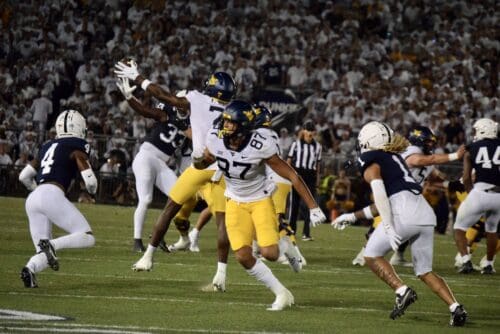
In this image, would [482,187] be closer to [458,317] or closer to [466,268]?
[466,268]

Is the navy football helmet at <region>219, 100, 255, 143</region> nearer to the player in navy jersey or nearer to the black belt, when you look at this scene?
the player in navy jersey

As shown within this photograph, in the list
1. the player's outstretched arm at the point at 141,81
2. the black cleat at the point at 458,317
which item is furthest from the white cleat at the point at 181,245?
the black cleat at the point at 458,317

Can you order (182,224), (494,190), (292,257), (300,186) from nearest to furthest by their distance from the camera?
(300,186), (292,257), (494,190), (182,224)

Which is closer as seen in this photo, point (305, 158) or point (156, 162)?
point (156, 162)

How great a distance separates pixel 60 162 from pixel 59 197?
33cm

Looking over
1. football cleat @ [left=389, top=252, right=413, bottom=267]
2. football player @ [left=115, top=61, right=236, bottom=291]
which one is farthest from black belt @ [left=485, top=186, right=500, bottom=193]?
football player @ [left=115, top=61, right=236, bottom=291]

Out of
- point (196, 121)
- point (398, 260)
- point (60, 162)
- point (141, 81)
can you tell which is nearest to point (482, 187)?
point (398, 260)

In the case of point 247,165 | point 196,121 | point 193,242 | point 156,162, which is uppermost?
point 196,121

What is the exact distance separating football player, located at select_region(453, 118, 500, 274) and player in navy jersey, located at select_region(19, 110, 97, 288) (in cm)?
499

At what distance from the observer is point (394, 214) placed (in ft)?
28.1

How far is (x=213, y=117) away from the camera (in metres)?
10.9

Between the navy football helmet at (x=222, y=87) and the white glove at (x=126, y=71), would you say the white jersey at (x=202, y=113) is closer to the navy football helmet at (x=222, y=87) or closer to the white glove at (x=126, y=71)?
the navy football helmet at (x=222, y=87)

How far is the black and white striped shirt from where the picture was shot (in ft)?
55.9

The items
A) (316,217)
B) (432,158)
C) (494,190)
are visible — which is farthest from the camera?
(494,190)
